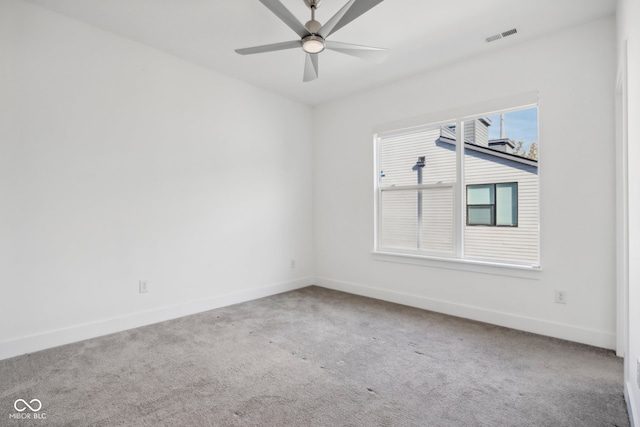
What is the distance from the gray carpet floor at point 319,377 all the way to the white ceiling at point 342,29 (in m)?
2.72

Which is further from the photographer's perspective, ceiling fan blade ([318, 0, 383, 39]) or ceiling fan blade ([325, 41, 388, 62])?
ceiling fan blade ([325, 41, 388, 62])

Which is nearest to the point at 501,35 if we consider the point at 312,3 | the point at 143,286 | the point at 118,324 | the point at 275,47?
the point at 312,3

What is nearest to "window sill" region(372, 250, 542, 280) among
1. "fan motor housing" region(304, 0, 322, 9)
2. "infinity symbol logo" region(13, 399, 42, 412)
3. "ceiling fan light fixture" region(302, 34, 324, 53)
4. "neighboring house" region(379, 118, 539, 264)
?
"neighboring house" region(379, 118, 539, 264)

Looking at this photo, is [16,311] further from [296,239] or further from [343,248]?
[343,248]

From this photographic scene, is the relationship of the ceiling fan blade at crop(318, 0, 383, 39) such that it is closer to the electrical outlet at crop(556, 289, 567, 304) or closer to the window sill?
the window sill

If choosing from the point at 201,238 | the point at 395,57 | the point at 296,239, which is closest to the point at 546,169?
the point at 395,57

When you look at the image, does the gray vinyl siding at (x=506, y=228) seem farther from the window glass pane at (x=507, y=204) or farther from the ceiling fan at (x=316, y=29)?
the ceiling fan at (x=316, y=29)

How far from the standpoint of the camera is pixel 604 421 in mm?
1723

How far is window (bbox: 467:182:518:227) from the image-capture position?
3.19 m

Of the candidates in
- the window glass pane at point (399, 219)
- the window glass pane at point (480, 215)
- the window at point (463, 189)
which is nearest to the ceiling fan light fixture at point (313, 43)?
the window at point (463, 189)

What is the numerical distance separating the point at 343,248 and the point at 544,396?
114 inches

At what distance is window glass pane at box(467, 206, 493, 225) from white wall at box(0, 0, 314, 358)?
2.47 m

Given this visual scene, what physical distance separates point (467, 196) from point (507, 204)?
0.41m

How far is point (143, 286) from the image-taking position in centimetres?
320
